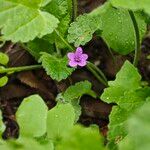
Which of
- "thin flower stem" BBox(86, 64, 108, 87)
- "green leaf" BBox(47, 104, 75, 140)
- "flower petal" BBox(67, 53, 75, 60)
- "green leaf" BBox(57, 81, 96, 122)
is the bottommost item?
"thin flower stem" BBox(86, 64, 108, 87)

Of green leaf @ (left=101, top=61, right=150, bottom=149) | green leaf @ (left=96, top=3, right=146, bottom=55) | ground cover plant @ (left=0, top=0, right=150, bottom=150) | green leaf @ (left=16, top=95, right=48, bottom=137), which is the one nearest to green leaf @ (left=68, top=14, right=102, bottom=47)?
ground cover plant @ (left=0, top=0, right=150, bottom=150)

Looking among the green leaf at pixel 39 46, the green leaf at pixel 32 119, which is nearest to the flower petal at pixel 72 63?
the green leaf at pixel 39 46

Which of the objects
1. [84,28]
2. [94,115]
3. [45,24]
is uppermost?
[45,24]

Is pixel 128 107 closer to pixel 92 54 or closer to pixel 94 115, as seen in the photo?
pixel 94 115

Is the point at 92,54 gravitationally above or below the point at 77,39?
below

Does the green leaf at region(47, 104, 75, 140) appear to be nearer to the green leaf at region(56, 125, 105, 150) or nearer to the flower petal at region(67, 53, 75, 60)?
the green leaf at region(56, 125, 105, 150)

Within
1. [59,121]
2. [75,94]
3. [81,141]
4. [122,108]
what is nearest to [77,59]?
[75,94]

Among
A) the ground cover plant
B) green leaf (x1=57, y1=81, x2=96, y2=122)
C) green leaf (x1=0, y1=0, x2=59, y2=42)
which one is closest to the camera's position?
the ground cover plant

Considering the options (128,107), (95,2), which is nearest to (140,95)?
(128,107)
